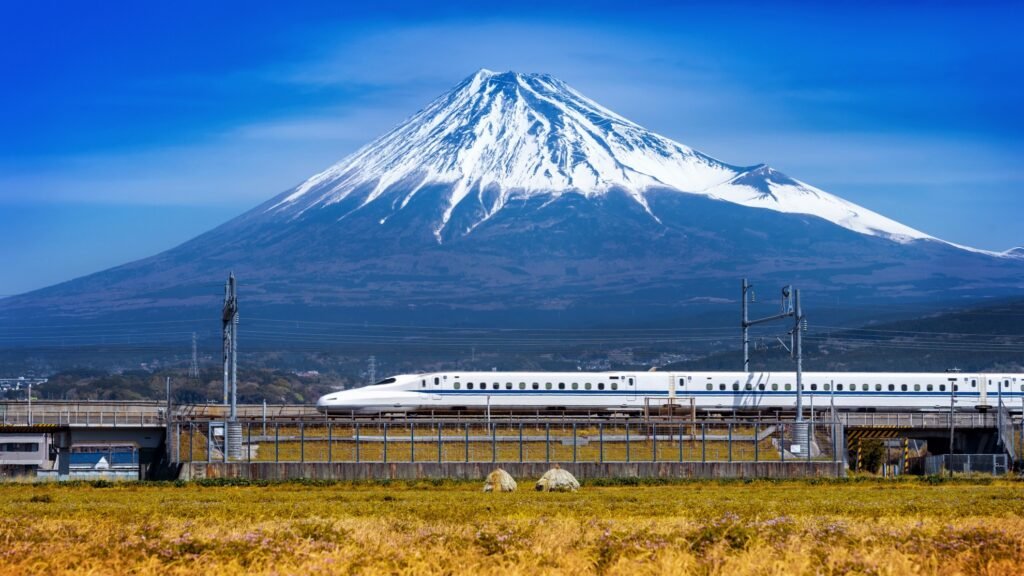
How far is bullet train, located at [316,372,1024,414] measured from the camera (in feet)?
327

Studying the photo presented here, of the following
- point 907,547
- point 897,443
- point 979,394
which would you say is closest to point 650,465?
point 907,547

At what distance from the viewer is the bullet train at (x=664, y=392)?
99.6m

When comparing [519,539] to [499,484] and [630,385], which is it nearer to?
[499,484]

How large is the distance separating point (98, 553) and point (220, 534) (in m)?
2.85

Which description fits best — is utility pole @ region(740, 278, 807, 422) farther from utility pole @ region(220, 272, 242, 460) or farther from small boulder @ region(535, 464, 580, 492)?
utility pole @ region(220, 272, 242, 460)

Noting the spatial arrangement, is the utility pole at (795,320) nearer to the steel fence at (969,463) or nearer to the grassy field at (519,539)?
the steel fence at (969,463)

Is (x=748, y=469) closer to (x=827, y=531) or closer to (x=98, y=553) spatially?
(x=827, y=531)

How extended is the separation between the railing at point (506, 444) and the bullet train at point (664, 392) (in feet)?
50.3

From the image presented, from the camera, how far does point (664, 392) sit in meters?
101

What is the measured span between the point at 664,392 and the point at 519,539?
242 feet

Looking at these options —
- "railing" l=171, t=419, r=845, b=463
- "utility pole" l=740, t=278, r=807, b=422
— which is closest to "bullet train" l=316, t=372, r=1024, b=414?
"utility pole" l=740, t=278, r=807, b=422

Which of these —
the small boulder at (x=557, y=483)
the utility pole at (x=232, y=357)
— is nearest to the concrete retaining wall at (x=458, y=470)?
the utility pole at (x=232, y=357)

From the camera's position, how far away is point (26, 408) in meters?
93.9

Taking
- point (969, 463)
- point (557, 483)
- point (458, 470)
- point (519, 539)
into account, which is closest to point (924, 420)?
point (969, 463)
